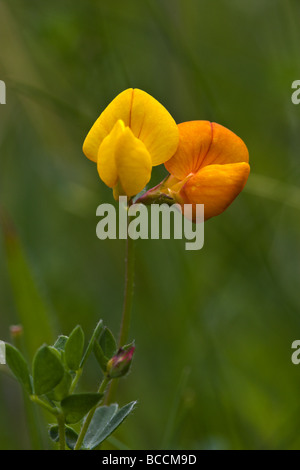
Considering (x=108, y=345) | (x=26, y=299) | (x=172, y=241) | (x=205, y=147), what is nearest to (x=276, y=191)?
(x=172, y=241)

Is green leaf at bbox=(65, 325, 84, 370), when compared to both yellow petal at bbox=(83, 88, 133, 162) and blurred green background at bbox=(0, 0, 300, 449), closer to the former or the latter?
yellow petal at bbox=(83, 88, 133, 162)

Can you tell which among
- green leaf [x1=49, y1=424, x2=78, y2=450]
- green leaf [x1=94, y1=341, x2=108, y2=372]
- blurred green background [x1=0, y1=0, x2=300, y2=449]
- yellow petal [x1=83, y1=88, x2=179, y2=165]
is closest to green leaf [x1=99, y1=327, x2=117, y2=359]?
green leaf [x1=94, y1=341, x2=108, y2=372]

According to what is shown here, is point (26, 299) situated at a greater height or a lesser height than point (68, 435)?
greater

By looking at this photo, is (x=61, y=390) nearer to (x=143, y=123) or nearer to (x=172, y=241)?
(x=143, y=123)

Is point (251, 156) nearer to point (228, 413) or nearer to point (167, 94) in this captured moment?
point (167, 94)

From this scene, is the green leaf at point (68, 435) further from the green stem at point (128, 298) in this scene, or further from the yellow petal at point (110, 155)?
the yellow petal at point (110, 155)

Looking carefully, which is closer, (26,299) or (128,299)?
(128,299)
